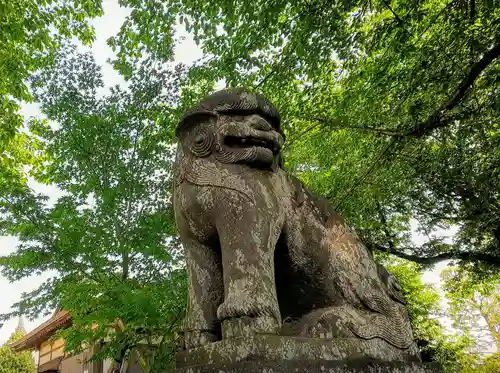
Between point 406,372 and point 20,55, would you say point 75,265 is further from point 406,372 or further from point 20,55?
point 406,372

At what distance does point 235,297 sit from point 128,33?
272 inches

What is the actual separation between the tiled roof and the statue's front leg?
482 inches

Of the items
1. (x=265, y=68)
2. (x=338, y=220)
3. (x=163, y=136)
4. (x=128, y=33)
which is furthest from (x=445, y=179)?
(x=338, y=220)

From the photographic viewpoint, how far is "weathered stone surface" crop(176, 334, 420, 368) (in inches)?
63.2

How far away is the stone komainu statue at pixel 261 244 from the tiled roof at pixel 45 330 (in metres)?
12.0

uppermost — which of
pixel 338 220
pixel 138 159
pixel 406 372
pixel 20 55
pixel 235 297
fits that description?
pixel 20 55

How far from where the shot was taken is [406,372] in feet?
6.19

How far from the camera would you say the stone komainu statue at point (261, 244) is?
76.1 inches

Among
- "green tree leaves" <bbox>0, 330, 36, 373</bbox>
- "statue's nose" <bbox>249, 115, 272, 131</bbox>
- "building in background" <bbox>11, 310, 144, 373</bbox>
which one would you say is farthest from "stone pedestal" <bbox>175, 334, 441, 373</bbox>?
"green tree leaves" <bbox>0, 330, 36, 373</bbox>

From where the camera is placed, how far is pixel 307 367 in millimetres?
1617

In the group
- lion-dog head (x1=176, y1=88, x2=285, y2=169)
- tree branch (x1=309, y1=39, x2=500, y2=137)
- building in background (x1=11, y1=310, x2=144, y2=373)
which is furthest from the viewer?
building in background (x1=11, y1=310, x2=144, y2=373)

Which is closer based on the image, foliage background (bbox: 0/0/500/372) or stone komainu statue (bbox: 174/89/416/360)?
stone komainu statue (bbox: 174/89/416/360)

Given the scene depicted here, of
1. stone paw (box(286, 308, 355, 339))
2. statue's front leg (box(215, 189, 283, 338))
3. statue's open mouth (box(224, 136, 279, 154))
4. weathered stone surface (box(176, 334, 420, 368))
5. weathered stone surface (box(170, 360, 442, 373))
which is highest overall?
statue's open mouth (box(224, 136, 279, 154))

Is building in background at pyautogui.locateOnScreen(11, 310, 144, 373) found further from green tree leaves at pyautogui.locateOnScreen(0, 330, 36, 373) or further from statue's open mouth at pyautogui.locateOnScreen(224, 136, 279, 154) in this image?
statue's open mouth at pyautogui.locateOnScreen(224, 136, 279, 154)
